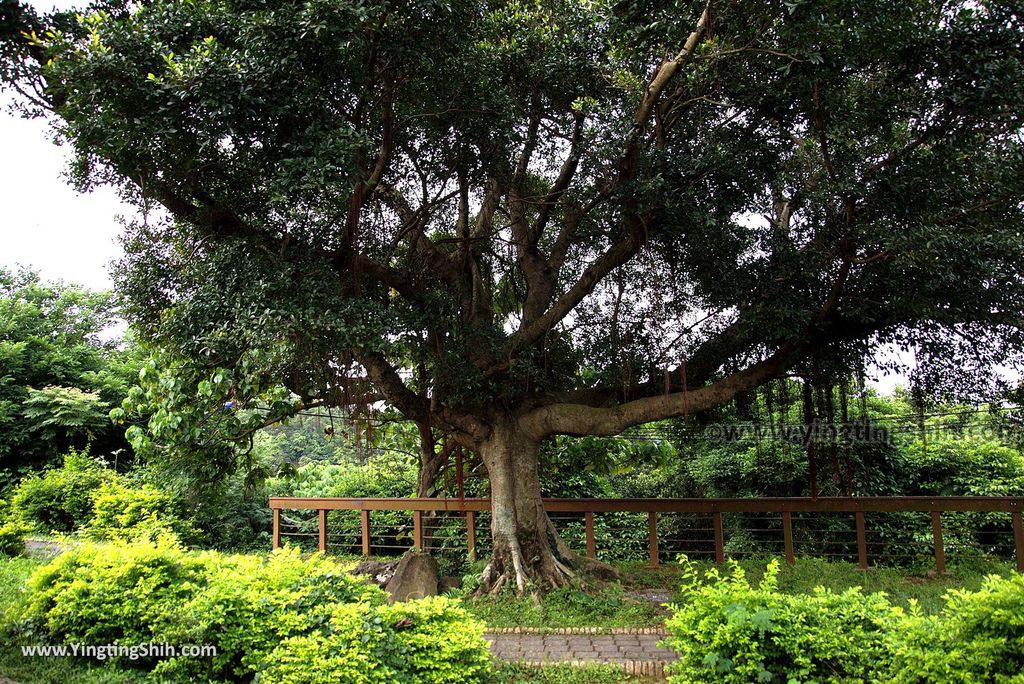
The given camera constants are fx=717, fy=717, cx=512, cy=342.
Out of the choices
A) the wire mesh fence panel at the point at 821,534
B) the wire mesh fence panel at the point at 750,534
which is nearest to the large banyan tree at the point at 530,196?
the wire mesh fence panel at the point at 750,534

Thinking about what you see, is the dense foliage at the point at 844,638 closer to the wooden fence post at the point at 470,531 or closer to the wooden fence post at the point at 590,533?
the wooden fence post at the point at 590,533

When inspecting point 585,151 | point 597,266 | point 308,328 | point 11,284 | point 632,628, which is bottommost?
point 632,628

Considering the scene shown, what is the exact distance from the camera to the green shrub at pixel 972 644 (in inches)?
138

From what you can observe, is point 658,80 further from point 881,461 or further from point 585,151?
point 881,461

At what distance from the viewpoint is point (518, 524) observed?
8.65 m

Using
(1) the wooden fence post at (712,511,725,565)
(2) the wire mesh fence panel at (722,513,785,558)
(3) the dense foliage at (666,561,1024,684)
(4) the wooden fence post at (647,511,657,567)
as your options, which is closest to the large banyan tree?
(4) the wooden fence post at (647,511,657,567)

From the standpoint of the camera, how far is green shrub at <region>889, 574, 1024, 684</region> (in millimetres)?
3500

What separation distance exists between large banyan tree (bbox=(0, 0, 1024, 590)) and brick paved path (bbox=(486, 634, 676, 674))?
1.51 meters

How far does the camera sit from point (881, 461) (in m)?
11.9

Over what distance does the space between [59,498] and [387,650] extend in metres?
10.7

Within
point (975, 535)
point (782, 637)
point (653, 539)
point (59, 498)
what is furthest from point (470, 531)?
point (975, 535)

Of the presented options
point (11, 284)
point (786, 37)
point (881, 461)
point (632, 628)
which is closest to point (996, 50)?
point (786, 37)

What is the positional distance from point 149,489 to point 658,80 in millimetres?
10159

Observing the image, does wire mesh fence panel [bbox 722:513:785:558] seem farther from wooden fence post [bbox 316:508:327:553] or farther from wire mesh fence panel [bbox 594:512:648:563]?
wooden fence post [bbox 316:508:327:553]
